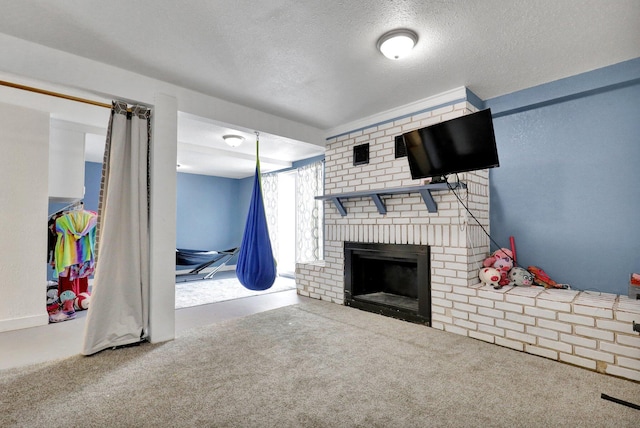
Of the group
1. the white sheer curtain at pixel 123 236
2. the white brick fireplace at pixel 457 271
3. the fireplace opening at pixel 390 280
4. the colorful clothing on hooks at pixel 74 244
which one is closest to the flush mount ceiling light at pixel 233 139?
the white brick fireplace at pixel 457 271

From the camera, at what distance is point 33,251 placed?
9.88 ft

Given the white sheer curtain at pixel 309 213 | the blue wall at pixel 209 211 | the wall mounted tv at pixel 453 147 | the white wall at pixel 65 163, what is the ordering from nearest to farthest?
the wall mounted tv at pixel 453 147 → the white wall at pixel 65 163 → the white sheer curtain at pixel 309 213 → the blue wall at pixel 209 211

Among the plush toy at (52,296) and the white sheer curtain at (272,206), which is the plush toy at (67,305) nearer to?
the plush toy at (52,296)

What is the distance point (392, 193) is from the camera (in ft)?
10.1

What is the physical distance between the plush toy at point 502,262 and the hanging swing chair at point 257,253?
6.79 ft

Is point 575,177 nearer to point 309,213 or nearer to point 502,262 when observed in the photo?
point 502,262

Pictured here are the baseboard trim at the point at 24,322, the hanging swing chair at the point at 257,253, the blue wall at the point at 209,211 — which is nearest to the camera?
the baseboard trim at the point at 24,322

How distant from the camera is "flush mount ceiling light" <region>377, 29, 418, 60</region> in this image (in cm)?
187

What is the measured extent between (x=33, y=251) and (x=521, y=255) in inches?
182

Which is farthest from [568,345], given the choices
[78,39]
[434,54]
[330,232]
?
[78,39]

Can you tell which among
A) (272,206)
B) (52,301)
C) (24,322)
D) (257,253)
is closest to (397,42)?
(257,253)

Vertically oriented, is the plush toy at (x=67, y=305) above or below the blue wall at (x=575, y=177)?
below

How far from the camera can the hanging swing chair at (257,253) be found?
318 cm

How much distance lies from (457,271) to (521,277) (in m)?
0.49
